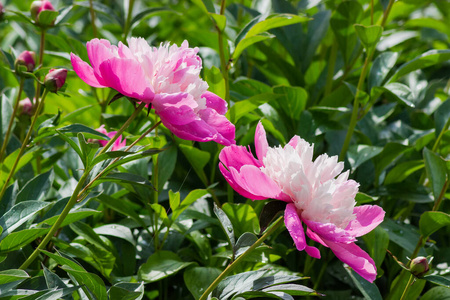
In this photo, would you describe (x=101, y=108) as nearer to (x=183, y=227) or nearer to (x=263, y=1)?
(x=183, y=227)

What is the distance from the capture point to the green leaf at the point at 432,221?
93 cm

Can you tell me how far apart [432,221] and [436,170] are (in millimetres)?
127

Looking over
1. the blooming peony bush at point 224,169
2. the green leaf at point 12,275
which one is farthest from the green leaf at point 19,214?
the green leaf at point 12,275

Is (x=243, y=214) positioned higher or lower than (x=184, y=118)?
lower

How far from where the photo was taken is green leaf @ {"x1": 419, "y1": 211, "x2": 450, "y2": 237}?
3.04 feet

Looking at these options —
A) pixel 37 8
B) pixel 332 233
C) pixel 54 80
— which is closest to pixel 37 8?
pixel 37 8

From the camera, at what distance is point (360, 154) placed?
1.15m

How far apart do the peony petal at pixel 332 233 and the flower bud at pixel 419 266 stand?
0.18 metres

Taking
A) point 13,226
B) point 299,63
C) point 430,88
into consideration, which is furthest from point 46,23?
point 430,88

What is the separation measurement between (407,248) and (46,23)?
0.77 metres

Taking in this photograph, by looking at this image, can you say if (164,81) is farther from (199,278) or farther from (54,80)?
(199,278)

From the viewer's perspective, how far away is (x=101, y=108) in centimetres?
134

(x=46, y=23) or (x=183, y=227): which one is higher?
(x=46, y=23)

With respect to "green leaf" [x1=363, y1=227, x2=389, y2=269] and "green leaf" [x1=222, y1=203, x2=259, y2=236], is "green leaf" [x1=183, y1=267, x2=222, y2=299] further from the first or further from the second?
"green leaf" [x1=363, y1=227, x2=389, y2=269]
